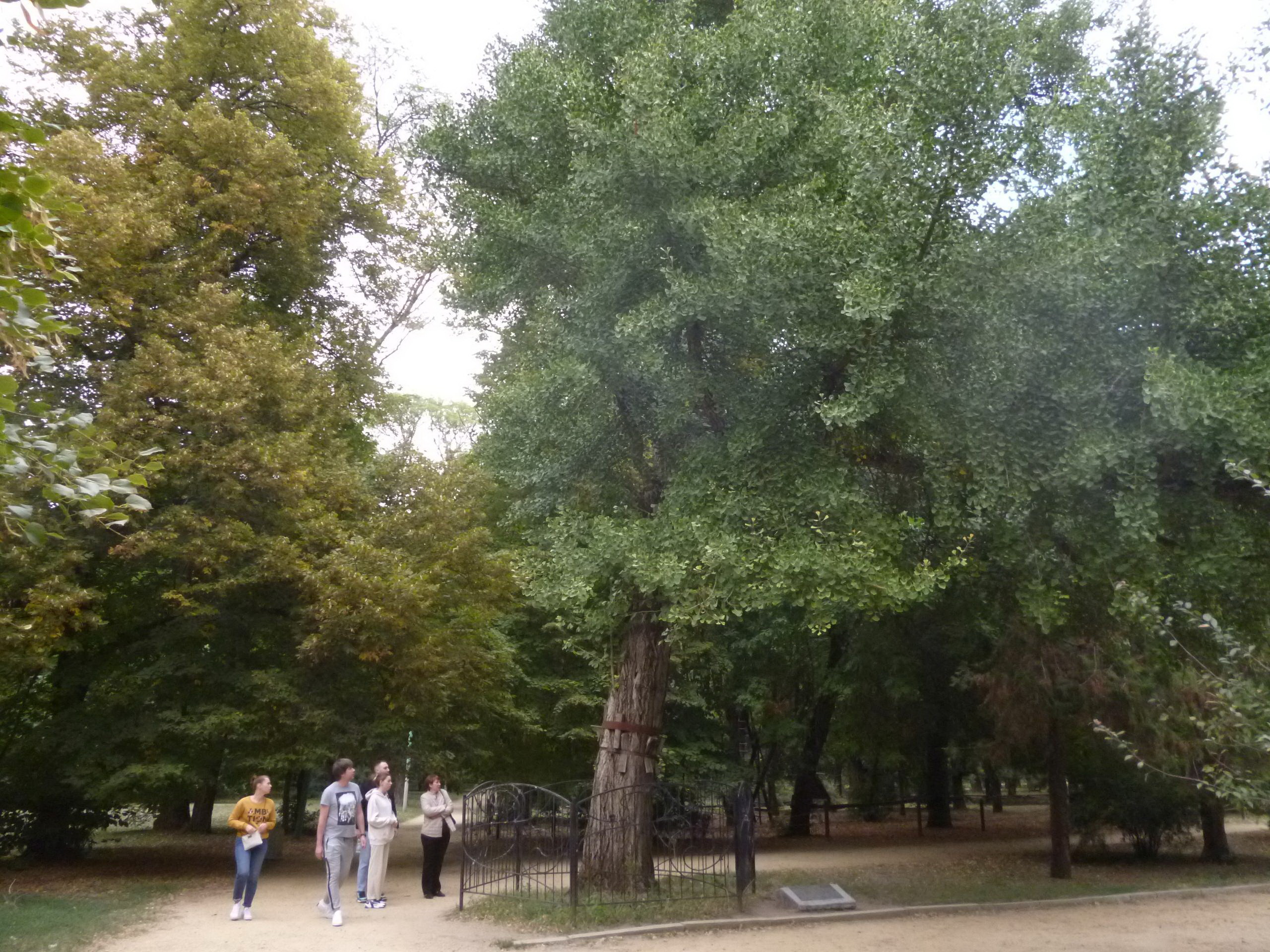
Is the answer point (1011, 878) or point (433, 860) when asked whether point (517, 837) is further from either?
point (1011, 878)

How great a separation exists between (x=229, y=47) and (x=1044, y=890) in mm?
17878

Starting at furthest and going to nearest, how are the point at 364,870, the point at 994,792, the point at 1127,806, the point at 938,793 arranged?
the point at 994,792 → the point at 938,793 → the point at 1127,806 → the point at 364,870

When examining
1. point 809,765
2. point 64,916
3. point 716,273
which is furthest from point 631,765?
point 809,765

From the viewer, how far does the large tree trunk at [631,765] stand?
11.7m

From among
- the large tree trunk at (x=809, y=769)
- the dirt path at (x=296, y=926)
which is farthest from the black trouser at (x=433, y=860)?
the large tree trunk at (x=809, y=769)

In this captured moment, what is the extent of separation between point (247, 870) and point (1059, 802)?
11.6 m

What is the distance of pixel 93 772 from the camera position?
14.2 m

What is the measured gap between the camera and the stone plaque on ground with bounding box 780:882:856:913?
11500mm

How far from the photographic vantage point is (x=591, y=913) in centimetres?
1061

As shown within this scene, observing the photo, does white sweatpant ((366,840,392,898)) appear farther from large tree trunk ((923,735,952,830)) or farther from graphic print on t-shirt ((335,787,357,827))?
A: large tree trunk ((923,735,952,830))

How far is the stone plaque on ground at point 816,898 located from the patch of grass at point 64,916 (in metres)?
7.00

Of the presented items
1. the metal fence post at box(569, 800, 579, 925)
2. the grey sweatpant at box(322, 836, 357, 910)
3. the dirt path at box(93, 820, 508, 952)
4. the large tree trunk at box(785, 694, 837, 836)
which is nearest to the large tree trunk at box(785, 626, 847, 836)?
the large tree trunk at box(785, 694, 837, 836)

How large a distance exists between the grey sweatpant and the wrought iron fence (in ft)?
4.30

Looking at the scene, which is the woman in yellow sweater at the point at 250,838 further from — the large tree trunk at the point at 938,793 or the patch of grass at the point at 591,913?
the large tree trunk at the point at 938,793
